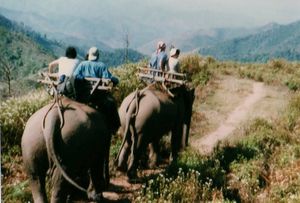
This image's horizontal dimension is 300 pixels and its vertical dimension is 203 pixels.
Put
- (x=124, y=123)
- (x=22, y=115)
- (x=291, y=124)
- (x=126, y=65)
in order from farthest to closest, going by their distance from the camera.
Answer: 1. (x=126, y=65)
2. (x=291, y=124)
3. (x=22, y=115)
4. (x=124, y=123)

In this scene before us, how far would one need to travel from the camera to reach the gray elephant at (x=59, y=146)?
7.36m

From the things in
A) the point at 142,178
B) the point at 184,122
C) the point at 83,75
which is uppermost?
the point at 83,75

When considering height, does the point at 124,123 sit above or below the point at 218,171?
above

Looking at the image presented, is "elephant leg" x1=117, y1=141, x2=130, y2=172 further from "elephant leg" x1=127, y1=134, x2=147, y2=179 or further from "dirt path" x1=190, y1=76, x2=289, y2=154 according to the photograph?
"dirt path" x1=190, y1=76, x2=289, y2=154

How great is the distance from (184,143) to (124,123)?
3.10 m

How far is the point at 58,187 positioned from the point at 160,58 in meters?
4.93

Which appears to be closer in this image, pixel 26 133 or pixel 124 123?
pixel 26 133

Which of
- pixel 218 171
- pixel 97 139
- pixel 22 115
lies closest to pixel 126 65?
pixel 22 115

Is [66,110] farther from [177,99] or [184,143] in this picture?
[184,143]

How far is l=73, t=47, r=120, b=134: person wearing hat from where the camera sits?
8883 mm

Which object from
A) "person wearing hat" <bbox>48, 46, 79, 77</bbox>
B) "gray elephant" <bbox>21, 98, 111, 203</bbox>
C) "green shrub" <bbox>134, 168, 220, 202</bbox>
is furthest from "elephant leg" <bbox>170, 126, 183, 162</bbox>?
"gray elephant" <bbox>21, 98, 111, 203</bbox>

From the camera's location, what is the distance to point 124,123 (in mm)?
10547

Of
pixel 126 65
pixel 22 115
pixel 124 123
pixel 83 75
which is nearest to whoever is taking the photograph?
pixel 83 75

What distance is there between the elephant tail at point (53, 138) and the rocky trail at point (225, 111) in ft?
7.82
